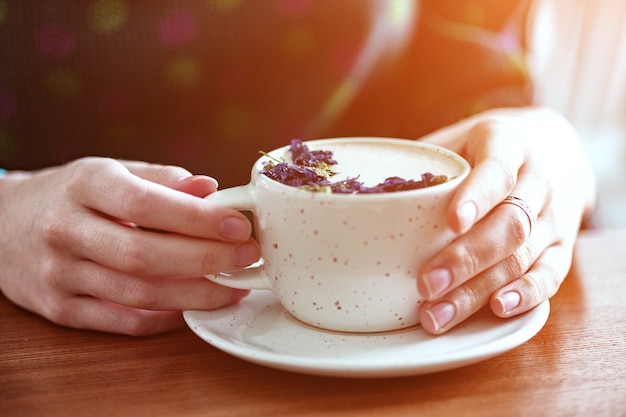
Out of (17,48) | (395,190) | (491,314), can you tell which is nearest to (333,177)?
(395,190)

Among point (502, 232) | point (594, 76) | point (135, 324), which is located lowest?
point (594, 76)

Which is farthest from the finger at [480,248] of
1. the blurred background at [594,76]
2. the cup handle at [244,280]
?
the blurred background at [594,76]

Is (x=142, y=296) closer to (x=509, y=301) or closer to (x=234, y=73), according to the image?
(x=509, y=301)

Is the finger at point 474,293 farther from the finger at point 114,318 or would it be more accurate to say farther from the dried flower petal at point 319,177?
the finger at point 114,318

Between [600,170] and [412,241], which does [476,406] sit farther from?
[600,170]

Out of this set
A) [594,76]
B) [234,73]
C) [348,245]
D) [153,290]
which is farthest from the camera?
[594,76]

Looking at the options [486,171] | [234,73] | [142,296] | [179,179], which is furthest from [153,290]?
[234,73]

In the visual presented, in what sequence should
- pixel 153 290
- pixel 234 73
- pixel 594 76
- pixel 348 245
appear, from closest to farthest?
pixel 348 245 → pixel 153 290 → pixel 234 73 → pixel 594 76

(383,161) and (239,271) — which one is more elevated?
(383,161)
